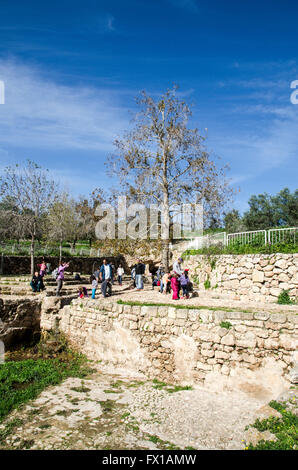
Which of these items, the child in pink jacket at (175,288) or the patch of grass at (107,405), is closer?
the patch of grass at (107,405)

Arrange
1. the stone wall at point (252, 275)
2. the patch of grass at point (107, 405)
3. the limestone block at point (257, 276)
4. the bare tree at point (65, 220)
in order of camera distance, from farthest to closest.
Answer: the bare tree at point (65, 220), the limestone block at point (257, 276), the stone wall at point (252, 275), the patch of grass at point (107, 405)

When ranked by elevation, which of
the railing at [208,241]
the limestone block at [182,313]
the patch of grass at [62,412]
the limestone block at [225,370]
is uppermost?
the railing at [208,241]

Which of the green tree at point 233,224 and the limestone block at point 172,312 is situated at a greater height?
the green tree at point 233,224

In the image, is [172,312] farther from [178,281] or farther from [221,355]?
[178,281]

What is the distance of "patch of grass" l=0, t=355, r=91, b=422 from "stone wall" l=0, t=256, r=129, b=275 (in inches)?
500

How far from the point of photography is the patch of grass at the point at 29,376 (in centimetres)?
693

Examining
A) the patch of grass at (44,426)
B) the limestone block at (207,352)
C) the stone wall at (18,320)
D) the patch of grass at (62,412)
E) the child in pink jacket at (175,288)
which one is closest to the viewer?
the patch of grass at (44,426)

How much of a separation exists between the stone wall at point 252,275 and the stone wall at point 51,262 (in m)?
12.1

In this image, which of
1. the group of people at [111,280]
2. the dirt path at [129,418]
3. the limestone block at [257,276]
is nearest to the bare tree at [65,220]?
the group of people at [111,280]

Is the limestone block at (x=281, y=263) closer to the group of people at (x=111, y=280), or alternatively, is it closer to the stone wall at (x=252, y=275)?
the stone wall at (x=252, y=275)

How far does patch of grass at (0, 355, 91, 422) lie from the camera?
693cm

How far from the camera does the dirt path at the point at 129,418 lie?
5195 mm

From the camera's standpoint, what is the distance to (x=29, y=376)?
8172 mm

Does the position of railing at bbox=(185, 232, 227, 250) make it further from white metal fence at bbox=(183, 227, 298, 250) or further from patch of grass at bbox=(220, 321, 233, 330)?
patch of grass at bbox=(220, 321, 233, 330)
